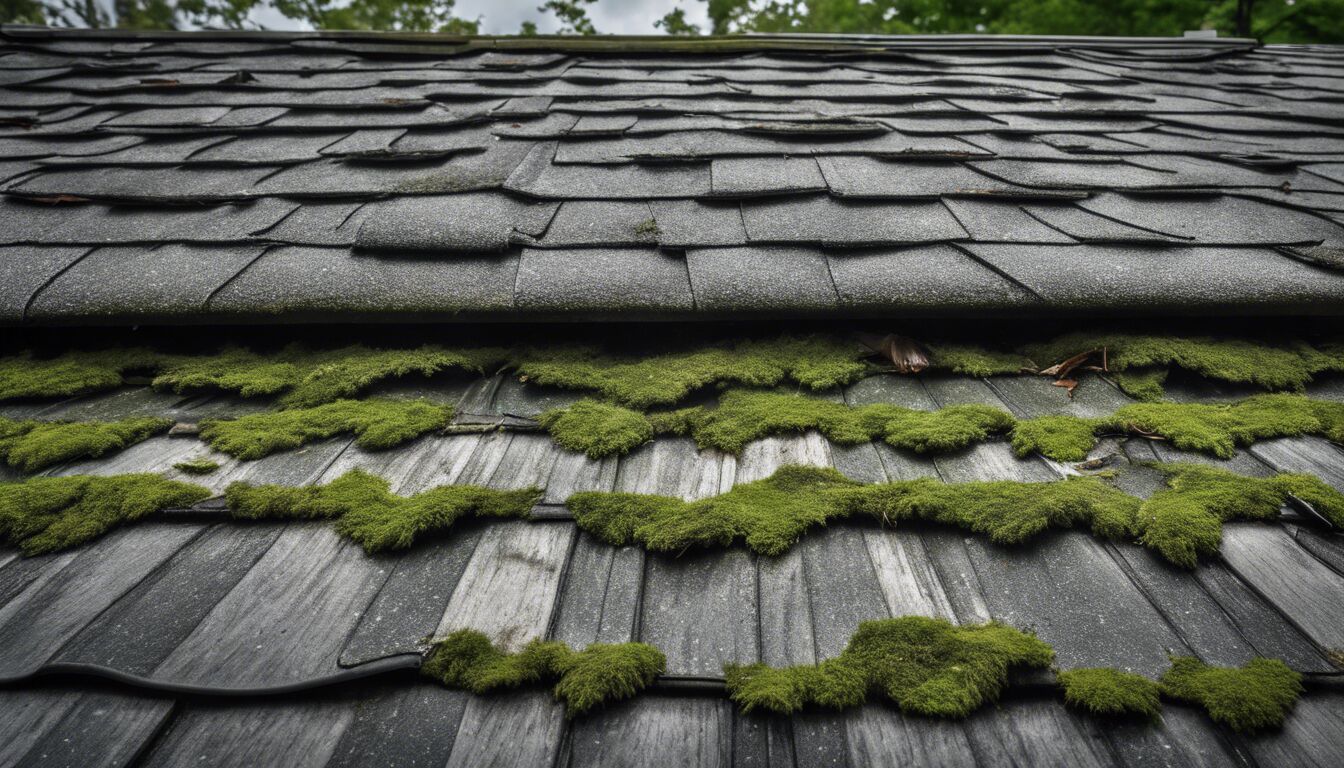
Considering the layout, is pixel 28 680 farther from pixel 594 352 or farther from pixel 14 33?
pixel 14 33

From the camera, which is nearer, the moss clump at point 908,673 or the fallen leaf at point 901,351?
the moss clump at point 908,673

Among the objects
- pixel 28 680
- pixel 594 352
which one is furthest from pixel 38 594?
pixel 594 352

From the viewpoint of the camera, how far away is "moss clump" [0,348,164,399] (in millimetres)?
1355

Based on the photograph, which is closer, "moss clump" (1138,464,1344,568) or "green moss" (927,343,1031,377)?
"moss clump" (1138,464,1344,568)

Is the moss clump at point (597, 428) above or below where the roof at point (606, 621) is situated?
above

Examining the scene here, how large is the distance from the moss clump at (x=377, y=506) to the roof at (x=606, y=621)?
0.03 metres

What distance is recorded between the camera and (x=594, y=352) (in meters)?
1.49

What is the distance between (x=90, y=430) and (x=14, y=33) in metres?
4.11

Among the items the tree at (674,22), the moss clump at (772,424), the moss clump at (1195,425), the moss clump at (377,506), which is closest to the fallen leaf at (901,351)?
the moss clump at (772,424)

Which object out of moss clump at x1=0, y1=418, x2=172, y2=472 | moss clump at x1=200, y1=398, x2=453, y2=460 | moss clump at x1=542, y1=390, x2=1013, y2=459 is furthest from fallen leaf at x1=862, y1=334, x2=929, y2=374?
moss clump at x1=0, y1=418, x2=172, y2=472

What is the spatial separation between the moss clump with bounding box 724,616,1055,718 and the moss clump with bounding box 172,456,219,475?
3.49 feet

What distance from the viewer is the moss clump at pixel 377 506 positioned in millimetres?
965

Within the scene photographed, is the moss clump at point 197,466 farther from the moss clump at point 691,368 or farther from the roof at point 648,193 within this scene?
the moss clump at point 691,368

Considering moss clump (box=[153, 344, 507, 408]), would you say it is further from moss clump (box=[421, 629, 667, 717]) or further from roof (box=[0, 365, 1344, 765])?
moss clump (box=[421, 629, 667, 717])
